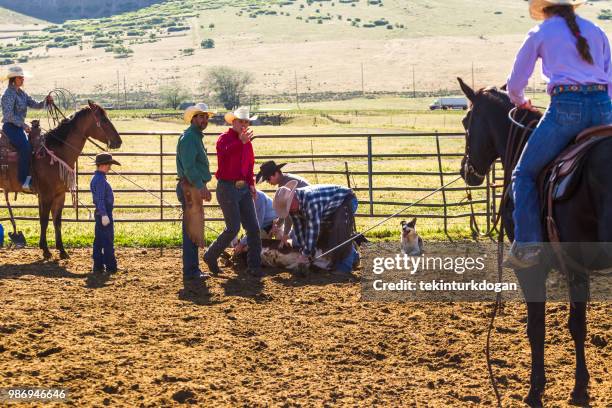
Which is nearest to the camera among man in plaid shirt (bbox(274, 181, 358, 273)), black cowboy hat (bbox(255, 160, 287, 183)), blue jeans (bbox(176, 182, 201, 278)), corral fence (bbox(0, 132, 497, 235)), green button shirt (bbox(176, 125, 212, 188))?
green button shirt (bbox(176, 125, 212, 188))

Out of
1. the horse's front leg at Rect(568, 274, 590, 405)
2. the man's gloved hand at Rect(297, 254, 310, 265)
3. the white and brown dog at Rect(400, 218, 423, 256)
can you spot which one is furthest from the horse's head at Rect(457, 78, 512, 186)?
the white and brown dog at Rect(400, 218, 423, 256)

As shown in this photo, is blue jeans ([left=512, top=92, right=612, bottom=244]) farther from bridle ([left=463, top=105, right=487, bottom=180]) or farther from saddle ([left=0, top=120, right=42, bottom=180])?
saddle ([left=0, top=120, right=42, bottom=180])

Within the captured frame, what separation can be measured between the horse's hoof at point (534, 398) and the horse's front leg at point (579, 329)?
8.3 inches

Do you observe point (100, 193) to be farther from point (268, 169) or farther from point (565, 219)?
point (565, 219)

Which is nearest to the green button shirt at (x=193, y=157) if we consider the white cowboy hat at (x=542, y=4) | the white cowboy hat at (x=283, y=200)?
the white cowboy hat at (x=283, y=200)

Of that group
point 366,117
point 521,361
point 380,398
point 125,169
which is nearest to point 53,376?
point 380,398

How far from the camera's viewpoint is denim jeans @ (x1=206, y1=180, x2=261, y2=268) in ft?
32.6

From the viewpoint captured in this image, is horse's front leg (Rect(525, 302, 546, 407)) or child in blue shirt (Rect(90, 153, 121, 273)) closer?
horse's front leg (Rect(525, 302, 546, 407))

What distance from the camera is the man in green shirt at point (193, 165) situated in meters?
9.80

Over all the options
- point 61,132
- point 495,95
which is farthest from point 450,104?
point 495,95

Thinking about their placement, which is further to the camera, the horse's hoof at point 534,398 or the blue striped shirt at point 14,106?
the blue striped shirt at point 14,106

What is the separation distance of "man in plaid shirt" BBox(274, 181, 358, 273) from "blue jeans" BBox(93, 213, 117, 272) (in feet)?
6.77

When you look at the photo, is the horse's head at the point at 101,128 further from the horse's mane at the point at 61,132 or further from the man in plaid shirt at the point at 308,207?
the man in plaid shirt at the point at 308,207

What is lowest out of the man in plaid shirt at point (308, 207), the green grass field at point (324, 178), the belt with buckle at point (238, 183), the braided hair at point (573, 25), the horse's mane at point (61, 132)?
the green grass field at point (324, 178)
